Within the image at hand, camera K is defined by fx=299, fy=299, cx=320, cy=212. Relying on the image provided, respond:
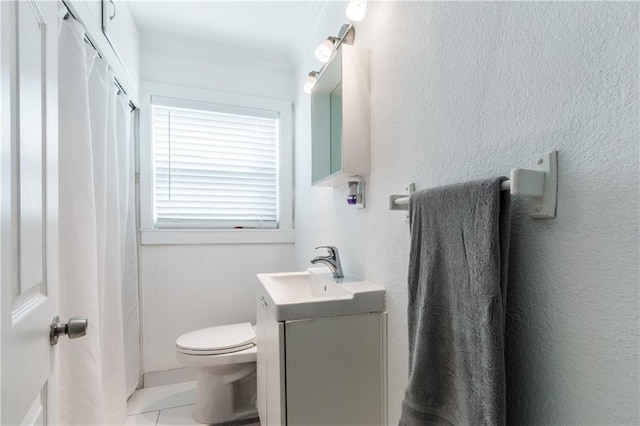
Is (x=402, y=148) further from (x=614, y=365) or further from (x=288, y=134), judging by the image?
(x=288, y=134)

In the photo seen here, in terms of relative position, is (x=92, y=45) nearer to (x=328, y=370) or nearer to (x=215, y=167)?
Result: (x=215, y=167)

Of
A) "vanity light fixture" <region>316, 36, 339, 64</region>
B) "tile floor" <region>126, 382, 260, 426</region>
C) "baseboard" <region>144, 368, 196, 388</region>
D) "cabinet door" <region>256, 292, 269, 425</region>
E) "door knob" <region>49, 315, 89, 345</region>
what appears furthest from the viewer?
"baseboard" <region>144, 368, 196, 388</region>

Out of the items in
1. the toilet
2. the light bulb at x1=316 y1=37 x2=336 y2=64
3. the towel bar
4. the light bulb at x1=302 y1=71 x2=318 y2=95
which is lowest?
the toilet

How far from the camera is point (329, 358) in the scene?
3.42 feet

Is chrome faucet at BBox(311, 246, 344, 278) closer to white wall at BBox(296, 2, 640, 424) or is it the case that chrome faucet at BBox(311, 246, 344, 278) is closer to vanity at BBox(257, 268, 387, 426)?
vanity at BBox(257, 268, 387, 426)

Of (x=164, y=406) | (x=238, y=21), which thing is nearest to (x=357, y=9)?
(x=238, y=21)

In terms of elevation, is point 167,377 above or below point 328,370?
below

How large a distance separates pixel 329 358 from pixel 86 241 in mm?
1036

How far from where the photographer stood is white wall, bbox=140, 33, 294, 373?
204 cm

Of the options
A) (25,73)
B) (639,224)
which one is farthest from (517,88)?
(25,73)

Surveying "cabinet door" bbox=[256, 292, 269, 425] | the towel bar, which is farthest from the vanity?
the towel bar

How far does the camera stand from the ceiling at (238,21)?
1.74 m

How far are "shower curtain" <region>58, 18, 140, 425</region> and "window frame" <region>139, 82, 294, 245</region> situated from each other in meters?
0.59

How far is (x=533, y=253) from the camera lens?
0.60 meters
